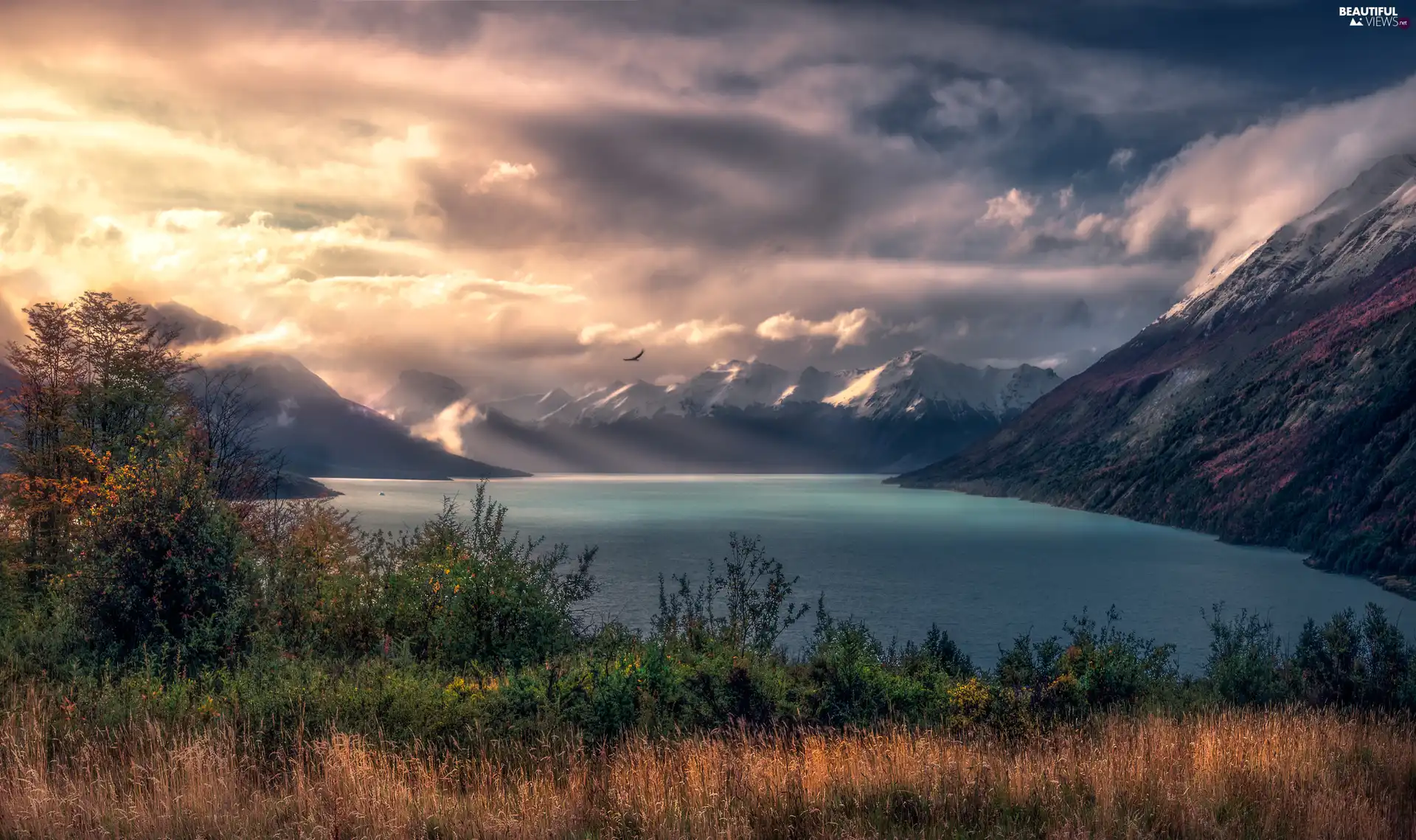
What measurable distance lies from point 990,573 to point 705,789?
86.3 meters

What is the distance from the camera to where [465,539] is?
909 inches

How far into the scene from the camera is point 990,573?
89188 millimetres

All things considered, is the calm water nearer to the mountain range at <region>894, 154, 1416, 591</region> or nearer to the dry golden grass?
the mountain range at <region>894, 154, 1416, 591</region>

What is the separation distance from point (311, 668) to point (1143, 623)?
61.9 meters

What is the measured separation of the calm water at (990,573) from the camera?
2351 inches

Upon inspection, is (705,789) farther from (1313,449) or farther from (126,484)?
(1313,449)

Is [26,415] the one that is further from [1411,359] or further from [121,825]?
[1411,359]

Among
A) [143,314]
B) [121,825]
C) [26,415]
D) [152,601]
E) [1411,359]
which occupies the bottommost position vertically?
[121,825]

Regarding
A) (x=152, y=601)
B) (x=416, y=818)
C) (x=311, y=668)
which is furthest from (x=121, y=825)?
(x=152, y=601)

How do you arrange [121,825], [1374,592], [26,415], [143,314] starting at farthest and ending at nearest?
[1374,592] → [143,314] → [26,415] → [121,825]

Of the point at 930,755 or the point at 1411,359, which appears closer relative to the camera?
the point at 930,755

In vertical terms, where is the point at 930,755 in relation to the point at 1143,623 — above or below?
above

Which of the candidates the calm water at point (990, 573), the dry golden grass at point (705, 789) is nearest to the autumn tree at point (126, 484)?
the dry golden grass at point (705, 789)

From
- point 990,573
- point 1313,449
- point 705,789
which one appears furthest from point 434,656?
point 1313,449
